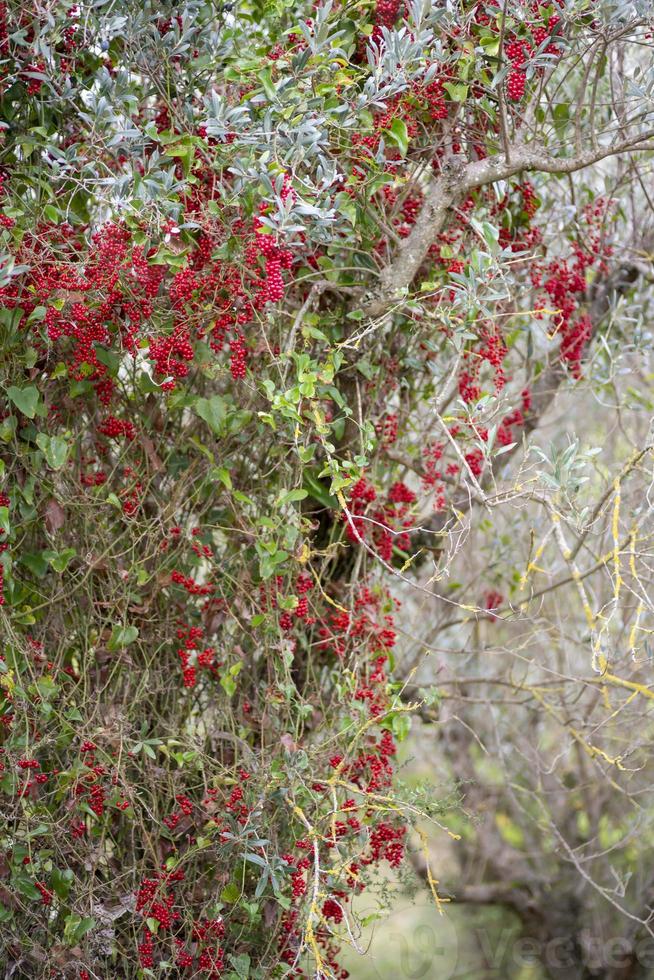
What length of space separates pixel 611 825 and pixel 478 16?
290 centimetres

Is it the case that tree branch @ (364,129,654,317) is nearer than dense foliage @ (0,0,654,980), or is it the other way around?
dense foliage @ (0,0,654,980)

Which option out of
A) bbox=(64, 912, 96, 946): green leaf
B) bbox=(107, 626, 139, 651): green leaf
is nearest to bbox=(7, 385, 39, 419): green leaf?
bbox=(107, 626, 139, 651): green leaf

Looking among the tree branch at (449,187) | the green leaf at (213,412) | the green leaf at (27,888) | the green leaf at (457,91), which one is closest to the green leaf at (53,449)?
the green leaf at (213,412)

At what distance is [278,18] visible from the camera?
1.99 meters

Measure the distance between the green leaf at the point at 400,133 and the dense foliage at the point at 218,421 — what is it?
0.06ft

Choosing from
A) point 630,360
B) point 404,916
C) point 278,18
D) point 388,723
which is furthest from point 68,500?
point 404,916

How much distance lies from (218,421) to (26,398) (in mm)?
355

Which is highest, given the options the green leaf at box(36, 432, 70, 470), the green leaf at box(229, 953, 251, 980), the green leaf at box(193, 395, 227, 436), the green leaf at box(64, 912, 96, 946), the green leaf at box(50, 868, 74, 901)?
the green leaf at box(193, 395, 227, 436)

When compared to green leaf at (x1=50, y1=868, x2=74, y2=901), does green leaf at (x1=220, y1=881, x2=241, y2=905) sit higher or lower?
higher

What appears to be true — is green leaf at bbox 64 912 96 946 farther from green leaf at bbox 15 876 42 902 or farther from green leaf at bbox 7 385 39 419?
green leaf at bbox 7 385 39 419

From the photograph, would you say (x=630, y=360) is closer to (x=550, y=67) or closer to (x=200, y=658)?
(x=550, y=67)

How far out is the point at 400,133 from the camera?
6.07ft

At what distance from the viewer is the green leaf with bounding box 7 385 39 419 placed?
70.7 inches

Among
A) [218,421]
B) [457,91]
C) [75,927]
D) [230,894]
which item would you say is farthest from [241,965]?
[457,91]
